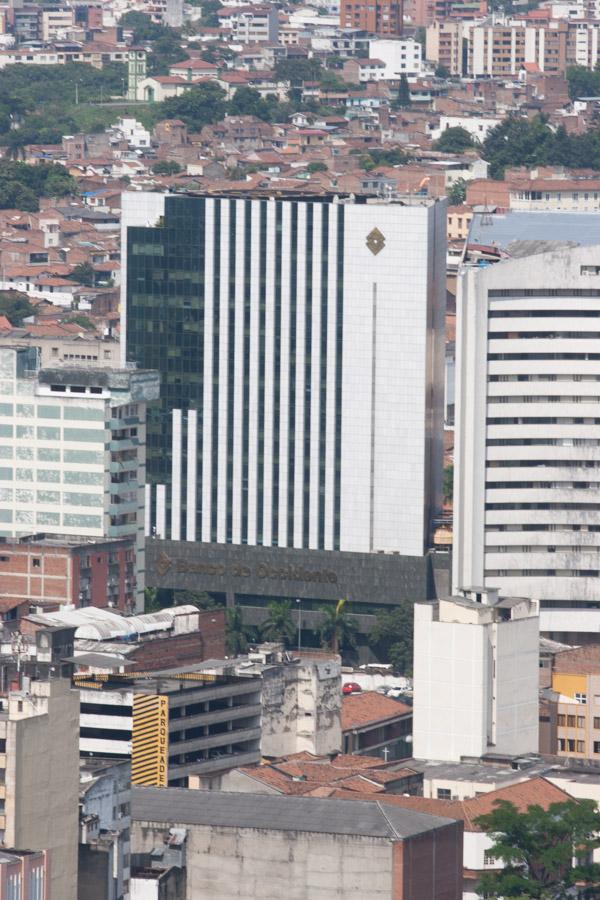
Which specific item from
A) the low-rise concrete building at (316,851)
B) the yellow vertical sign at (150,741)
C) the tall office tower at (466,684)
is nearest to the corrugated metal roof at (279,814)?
the low-rise concrete building at (316,851)

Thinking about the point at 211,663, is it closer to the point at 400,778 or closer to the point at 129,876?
the point at 400,778

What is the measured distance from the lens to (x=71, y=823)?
13375 centimetres

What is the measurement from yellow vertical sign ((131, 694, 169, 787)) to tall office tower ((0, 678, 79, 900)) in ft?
65.5

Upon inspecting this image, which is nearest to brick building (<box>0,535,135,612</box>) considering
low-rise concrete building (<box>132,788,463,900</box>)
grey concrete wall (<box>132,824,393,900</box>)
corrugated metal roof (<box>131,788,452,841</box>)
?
corrugated metal roof (<box>131,788,452,841</box>)

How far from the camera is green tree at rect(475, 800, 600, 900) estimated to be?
143 metres

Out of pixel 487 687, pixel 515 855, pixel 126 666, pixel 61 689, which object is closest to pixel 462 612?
pixel 487 687

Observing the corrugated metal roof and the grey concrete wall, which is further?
the corrugated metal roof

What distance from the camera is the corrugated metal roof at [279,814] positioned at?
13962 cm

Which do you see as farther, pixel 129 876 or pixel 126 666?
pixel 126 666

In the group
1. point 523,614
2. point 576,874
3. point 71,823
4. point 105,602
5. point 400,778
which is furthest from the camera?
point 105,602

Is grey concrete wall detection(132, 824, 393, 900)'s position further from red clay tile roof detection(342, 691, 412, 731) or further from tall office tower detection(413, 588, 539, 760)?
red clay tile roof detection(342, 691, 412, 731)

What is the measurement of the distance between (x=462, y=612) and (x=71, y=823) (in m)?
38.0

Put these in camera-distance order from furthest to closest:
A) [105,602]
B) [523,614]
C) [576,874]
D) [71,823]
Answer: [105,602] → [523,614] → [576,874] → [71,823]

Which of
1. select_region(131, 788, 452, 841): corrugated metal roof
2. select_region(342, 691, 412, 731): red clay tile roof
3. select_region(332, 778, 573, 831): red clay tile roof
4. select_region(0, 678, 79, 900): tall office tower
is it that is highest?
select_region(0, 678, 79, 900): tall office tower
